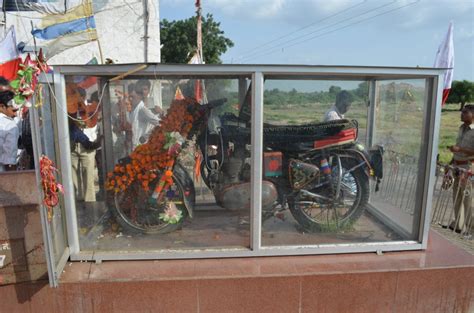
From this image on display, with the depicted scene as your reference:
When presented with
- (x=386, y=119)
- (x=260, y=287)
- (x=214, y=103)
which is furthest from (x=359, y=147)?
(x=260, y=287)

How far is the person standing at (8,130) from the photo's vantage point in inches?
142

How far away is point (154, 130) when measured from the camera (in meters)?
3.33

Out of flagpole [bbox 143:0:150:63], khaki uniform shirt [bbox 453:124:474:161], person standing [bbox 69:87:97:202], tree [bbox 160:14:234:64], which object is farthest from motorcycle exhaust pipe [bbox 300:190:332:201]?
tree [bbox 160:14:234:64]

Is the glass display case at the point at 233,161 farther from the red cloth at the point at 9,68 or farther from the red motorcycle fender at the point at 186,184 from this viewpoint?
the red cloth at the point at 9,68

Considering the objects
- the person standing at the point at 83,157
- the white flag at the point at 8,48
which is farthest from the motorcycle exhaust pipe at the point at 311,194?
the white flag at the point at 8,48

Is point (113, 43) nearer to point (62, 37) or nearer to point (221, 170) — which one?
point (62, 37)

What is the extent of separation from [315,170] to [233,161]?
77 centimetres

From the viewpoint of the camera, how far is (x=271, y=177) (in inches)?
134

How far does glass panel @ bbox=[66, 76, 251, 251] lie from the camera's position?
3234 mm

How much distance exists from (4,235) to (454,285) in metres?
3.55

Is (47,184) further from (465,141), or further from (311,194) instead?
(465,141)

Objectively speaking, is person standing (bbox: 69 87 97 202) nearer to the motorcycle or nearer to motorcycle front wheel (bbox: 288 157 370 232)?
the motorcycle

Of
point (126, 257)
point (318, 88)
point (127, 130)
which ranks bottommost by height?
point (126, 257)

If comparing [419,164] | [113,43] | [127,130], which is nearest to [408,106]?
[419,164]
